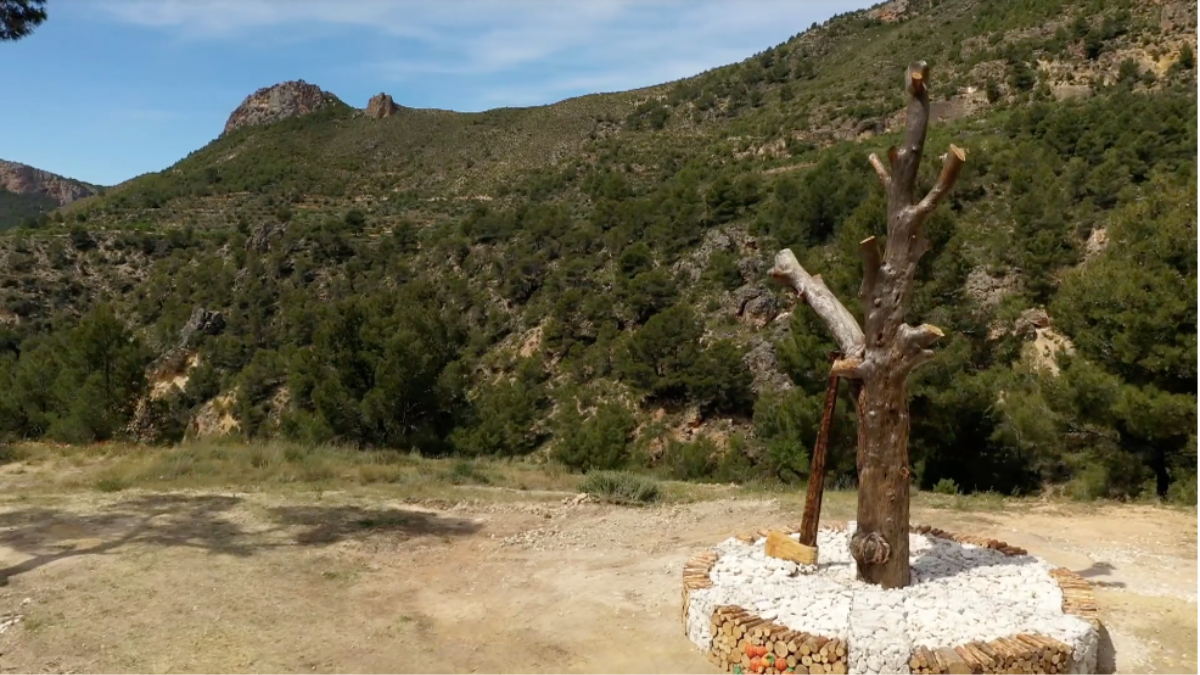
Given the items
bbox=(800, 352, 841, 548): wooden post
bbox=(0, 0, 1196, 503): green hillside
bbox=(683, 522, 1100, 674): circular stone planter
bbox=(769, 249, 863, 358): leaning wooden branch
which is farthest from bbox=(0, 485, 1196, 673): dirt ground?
bbox=(0, 0, 1196, 503): green hillside

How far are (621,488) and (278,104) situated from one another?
253 feet

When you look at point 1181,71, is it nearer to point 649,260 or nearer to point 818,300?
point 649,260

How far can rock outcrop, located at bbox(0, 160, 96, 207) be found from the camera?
102 m

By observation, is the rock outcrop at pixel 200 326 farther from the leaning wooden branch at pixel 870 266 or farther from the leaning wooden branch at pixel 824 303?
the leaning wooden branch at pixel 870 266

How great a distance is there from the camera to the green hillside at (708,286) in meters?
13.1

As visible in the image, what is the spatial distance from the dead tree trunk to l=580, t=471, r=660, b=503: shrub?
5223 mm

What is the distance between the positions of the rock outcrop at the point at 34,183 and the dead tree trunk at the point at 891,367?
116902mm

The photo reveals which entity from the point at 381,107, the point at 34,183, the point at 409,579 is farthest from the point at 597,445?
the point at 34,183

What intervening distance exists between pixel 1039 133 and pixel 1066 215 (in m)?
8.99

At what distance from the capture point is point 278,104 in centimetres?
7712

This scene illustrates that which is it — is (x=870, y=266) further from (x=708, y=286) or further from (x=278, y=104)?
(x=278, y=104)

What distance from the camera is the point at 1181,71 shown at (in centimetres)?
3288

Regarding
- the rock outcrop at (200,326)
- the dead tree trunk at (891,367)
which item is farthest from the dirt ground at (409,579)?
the rock outcrop at (200,326)

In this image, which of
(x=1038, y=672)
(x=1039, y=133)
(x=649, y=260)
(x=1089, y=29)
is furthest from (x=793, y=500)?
(x=1089, y=29)
